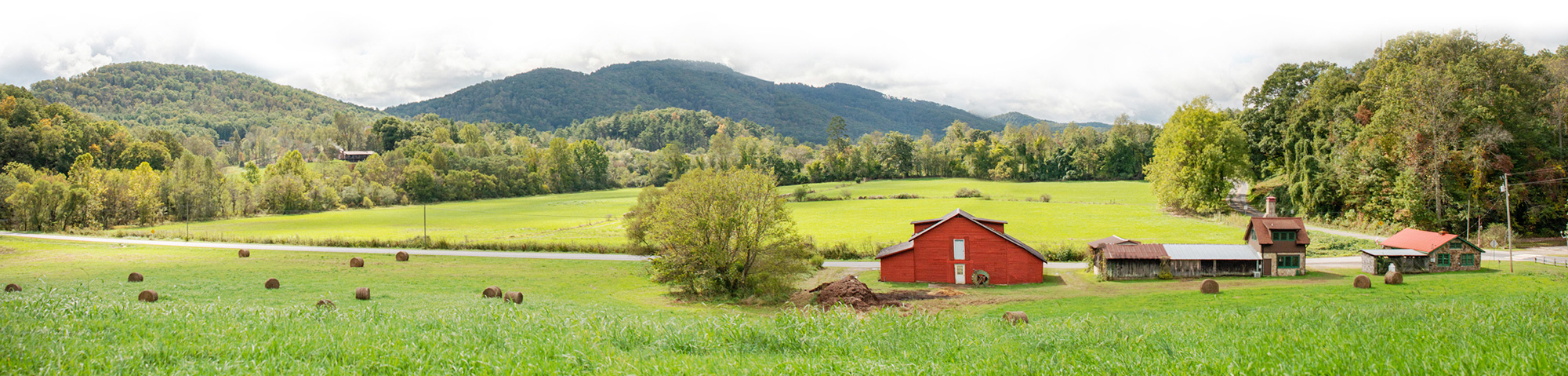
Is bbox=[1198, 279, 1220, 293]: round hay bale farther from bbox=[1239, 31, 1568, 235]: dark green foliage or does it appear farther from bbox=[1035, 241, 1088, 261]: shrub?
bbox=[1239, 31, 1568, 235]: dark green foliage

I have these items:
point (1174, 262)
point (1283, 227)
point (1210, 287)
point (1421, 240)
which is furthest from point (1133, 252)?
point (1421, 240)

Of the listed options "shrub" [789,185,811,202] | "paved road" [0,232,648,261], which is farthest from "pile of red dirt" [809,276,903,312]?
"shrub" [789,185,811,202]

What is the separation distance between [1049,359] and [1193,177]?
2984 inches

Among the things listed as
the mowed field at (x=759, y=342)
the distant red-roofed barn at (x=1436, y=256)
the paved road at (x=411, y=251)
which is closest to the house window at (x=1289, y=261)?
the distant red-roofed barn at (x=1436, y=256)

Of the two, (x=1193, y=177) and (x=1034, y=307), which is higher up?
(x=1193, y=177)

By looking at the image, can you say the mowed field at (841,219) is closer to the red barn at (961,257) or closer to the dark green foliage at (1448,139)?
the dark green foliage at (1448,139)

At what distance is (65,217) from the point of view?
66.4 meters

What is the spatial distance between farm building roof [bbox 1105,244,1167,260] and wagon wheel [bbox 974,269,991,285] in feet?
20.0

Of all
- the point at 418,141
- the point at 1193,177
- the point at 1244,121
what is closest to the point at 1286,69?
the point at 1244,121

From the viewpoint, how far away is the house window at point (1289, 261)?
3784cm

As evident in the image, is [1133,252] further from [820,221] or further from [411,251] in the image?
[411,251]

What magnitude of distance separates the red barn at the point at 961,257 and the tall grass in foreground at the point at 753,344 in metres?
28.6

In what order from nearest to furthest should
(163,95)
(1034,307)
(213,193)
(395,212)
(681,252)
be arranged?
(1034,307) < (681,252) < (213,193) < (395,212) < (163,95)

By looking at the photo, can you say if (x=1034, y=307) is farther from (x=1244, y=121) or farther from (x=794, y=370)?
(x=1244, y=121)
